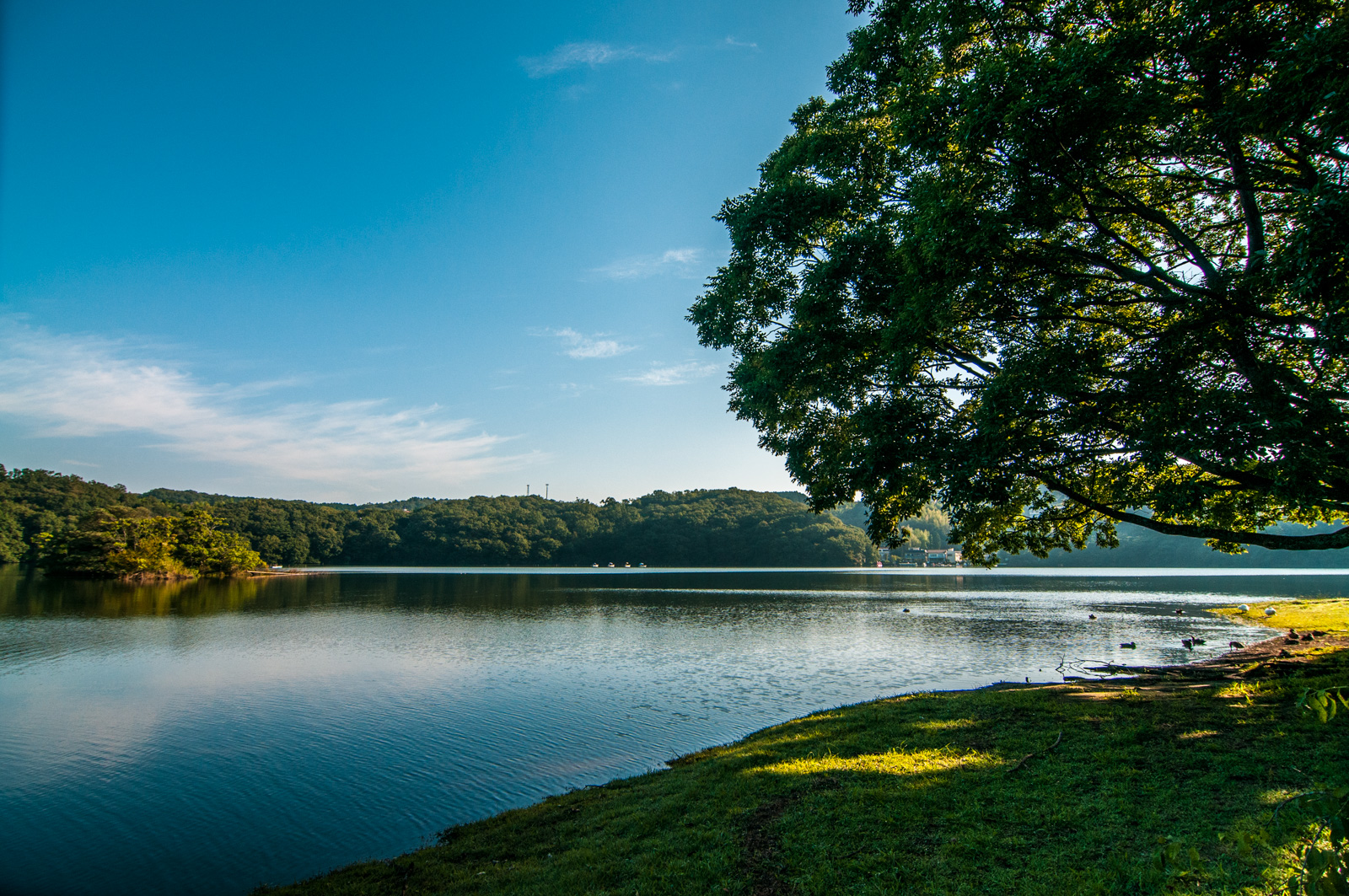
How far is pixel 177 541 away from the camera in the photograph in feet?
258

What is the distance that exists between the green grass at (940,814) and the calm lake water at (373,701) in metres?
2.63

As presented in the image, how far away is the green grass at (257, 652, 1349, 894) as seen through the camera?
6.05 metres

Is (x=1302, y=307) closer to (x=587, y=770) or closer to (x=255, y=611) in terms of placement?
(x=587, y=770)

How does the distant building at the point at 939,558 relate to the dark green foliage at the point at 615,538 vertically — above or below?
below

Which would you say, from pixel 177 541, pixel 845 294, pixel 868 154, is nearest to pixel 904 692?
pixel 845 294

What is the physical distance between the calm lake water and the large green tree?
831 cm

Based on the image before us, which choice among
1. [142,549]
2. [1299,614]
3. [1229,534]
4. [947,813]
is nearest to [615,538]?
[142,549]

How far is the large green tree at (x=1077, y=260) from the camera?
8148 millimetres

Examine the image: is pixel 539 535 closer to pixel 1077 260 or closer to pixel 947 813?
pixel 1077 260

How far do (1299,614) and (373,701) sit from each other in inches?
Result: 1744

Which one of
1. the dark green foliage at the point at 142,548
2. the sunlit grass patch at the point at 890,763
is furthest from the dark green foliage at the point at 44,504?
the sunlit grass patch at the point at 890,763

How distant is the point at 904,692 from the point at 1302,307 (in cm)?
1281

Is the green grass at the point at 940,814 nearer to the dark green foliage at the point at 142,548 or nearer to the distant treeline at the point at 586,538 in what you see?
the dark green foliage at the point at 142,548

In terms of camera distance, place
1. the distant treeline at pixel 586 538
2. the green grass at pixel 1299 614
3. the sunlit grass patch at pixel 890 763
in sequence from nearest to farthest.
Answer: the sunlit grass patch at pixel 890 763, the green grass at pixel 1299 614, the distant treeline at pixel 586 538
